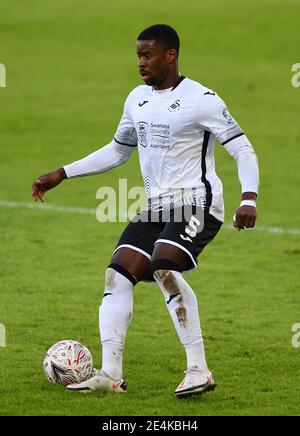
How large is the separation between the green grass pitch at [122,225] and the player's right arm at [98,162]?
1.57 meters

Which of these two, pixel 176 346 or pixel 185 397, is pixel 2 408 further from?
pixel 176 346

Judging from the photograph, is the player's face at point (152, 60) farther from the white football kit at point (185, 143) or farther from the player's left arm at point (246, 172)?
the player's left arm at point (246, 172)

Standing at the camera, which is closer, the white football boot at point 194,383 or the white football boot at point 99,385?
the white football boot at point 194,383

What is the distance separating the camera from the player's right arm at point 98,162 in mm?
9594

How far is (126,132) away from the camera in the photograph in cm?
967

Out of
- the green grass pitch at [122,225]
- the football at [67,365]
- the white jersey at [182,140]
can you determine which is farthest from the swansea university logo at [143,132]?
the green grass pitch at [122,225]

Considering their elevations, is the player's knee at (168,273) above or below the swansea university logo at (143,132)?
below

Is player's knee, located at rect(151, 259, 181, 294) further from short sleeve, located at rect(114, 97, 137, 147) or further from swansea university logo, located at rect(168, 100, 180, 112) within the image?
short sleeve, located at rect(114, 97, 137, 147)

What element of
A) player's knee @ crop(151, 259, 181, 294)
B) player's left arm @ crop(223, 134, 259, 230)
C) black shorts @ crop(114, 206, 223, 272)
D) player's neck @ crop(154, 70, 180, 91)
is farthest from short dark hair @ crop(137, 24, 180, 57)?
player's knee @ crop(151, 259, 181, 294)

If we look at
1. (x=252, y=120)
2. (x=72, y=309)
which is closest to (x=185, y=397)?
(x=72, y=309)

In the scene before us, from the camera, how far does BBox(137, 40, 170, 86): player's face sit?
9.04 meters

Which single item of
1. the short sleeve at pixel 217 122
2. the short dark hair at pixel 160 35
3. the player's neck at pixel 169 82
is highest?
the short dark hair at pixel 160 35

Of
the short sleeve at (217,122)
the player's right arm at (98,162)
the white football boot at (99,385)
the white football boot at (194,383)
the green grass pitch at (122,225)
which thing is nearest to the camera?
the white football boot at (194,383)

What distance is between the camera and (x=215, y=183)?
9180 mm
